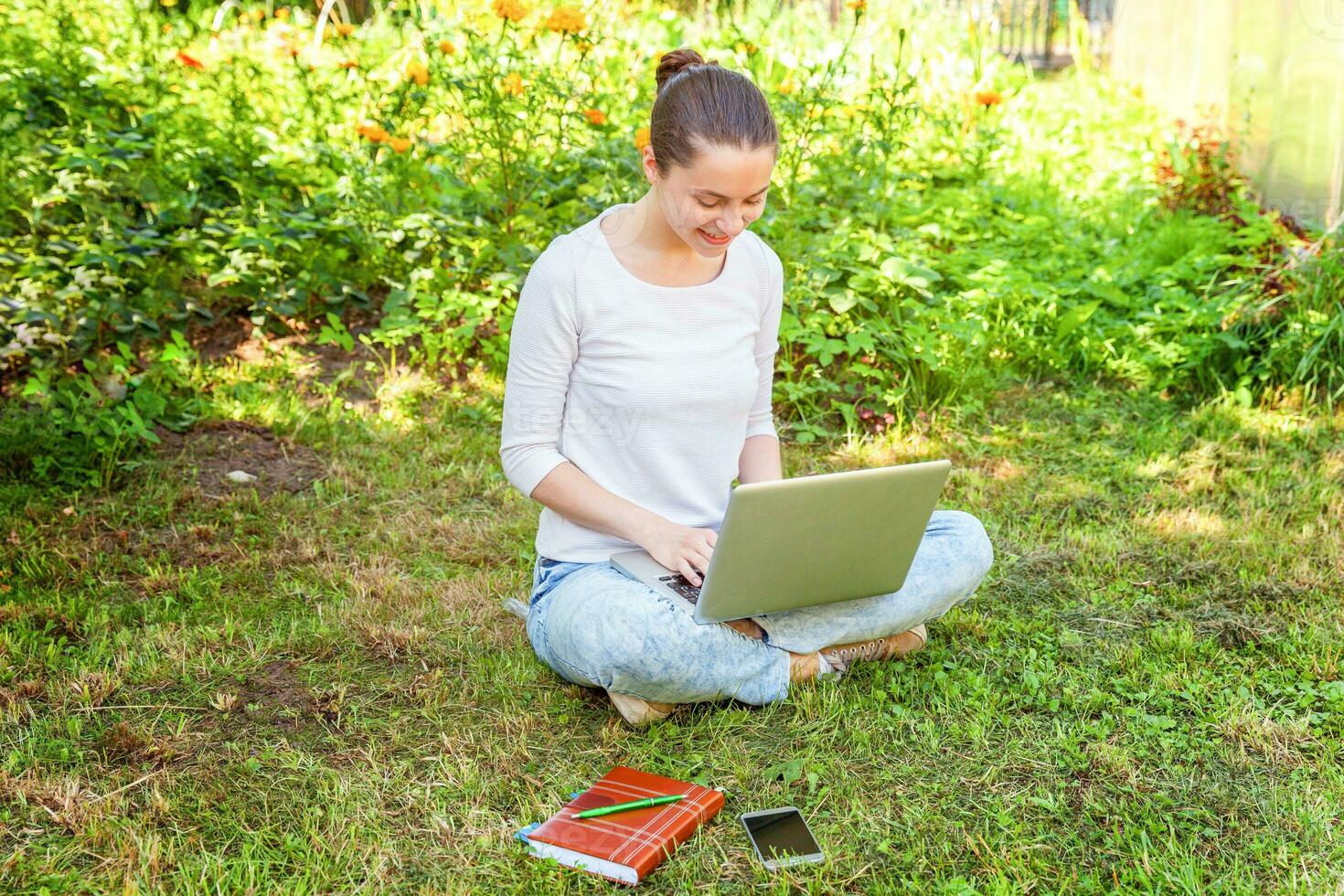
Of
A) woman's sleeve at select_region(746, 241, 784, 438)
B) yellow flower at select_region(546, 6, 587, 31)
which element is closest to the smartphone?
woman's sleeve at select_region(746, 241, 784, 438)

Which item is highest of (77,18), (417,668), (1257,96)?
(77,18)

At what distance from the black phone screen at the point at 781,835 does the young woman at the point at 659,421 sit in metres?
0.34

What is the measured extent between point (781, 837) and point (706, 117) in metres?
1.26

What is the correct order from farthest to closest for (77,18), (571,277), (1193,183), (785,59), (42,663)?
(785,59) → (77,18) → (1193,183) → (42,663) → (571,277)

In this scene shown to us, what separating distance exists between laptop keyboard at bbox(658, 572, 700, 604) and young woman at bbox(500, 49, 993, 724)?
0.10 ft

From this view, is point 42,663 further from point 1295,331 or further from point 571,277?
point 1295,331

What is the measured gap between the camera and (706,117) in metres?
2.19

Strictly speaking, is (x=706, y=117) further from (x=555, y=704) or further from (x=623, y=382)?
(x=555, y=704)

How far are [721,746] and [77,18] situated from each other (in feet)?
18.3

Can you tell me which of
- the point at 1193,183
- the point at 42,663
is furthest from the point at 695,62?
the point at 1193,183

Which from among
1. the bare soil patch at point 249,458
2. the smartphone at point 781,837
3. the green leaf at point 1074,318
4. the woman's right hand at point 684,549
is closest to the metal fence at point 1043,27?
the green leaf at point 1074,318

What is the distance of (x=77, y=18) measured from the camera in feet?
20.2

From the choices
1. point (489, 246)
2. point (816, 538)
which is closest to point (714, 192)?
point (816, 538)

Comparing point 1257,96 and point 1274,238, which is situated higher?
point 1257,96
